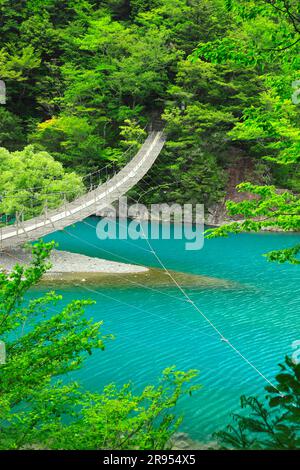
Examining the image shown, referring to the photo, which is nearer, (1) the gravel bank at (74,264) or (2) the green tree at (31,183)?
(1) the gravel bank at (74,264)

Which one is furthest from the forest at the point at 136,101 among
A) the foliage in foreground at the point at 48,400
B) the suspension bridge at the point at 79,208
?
the foliage in foreground at the point at 48,400

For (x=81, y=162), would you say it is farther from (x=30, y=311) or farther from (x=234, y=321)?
(x=30, y=311)

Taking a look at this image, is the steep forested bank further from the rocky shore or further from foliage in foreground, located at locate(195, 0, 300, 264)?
foliage in foreground, located at locate(195, 0, 300, 264)

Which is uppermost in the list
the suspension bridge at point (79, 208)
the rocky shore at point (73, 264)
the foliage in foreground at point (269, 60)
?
the foliage in foreground at point (269, 60)

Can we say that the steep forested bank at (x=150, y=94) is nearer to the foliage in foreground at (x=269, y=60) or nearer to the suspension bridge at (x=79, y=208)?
the suspension bridge at (x=79, y=208)

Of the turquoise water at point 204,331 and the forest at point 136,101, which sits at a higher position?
the forest at point 136,101
